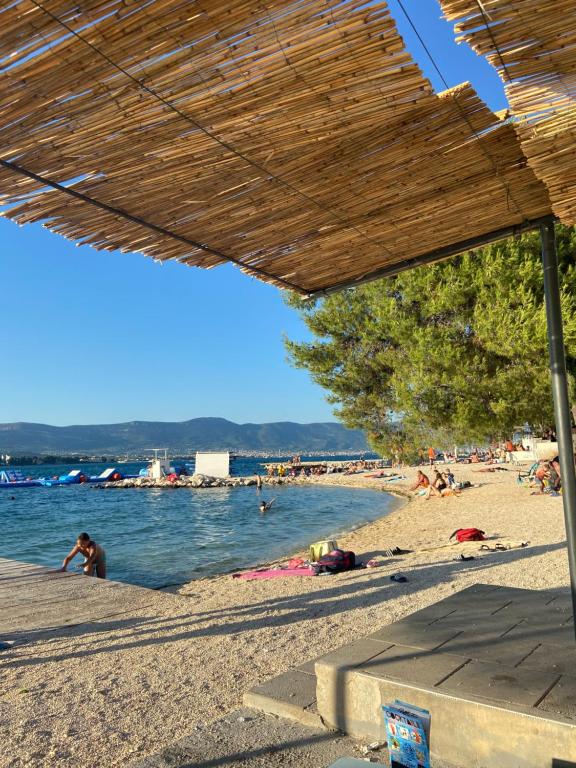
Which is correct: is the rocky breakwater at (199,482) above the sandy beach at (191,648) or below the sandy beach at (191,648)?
below

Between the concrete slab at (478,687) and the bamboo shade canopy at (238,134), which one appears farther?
the concrete slab at (478,687)

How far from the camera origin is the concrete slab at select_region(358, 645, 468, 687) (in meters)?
2.60

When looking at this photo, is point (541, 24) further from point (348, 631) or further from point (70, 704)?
point (348, 631)

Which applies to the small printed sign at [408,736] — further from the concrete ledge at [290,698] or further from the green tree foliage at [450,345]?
the green tree foliage at [450,345]

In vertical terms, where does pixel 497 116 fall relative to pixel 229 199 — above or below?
above

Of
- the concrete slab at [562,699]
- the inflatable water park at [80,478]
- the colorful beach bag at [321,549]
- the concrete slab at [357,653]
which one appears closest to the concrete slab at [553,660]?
the concrete slab at [562,699]

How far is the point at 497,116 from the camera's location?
6.82 ft

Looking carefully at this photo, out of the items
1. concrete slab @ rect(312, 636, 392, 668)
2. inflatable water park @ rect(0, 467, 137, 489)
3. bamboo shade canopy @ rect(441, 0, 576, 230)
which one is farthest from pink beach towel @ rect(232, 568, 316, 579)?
inflatable water park @ rect(0, 467, 137, 489)

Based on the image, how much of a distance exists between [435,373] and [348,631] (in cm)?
655

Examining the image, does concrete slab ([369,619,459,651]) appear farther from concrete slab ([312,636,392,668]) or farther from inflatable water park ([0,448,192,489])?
inflatable water park ([0,448,192,489])

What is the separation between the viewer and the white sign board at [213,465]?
55.6 metres

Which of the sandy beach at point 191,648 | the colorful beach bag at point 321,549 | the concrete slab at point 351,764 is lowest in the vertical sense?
the colorful beach bag at point 321,549

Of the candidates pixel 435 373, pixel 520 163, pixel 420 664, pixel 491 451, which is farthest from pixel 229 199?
pixel 491 451

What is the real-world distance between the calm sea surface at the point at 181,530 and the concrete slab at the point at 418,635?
8.55 m
